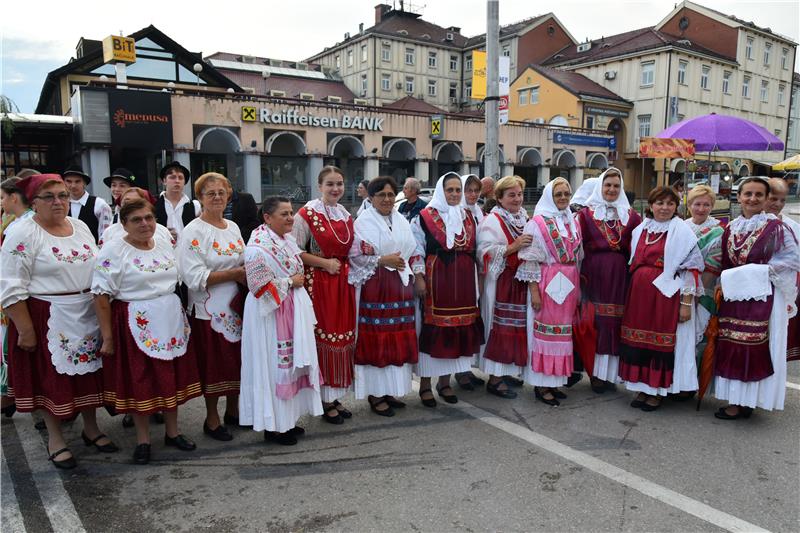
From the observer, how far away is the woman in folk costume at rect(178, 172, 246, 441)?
388cm

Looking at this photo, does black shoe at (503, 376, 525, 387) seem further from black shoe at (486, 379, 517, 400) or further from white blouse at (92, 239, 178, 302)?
white blouse at (92, 239, 178, 302)

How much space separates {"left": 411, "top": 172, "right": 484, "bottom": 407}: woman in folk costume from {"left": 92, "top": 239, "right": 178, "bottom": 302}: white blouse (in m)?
1.99

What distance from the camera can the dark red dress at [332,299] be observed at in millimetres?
4297

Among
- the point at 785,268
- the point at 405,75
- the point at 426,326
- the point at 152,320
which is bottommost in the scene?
the point at 426,326

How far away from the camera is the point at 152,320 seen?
3664mm

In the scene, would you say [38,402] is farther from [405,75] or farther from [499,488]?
[405,75]

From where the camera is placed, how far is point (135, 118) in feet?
71.9

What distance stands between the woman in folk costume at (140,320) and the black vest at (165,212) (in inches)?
67.9

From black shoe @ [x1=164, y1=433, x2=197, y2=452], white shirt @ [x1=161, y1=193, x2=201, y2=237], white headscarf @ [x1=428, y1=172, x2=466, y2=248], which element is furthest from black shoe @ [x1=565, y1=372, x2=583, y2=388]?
white shirt @ [x1=161, y1=193, x2=201, y2=237]

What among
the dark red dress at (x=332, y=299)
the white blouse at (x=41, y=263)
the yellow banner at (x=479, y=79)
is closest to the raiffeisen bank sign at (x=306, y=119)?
the yellow banner at (x=479, y=79)

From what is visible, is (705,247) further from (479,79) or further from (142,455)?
(479,79)

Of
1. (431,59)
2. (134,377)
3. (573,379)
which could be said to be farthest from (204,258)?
(431,59)

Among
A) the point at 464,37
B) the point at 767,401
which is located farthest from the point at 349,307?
the point at 464,37

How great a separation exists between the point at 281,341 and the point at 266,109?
78.6 feet
